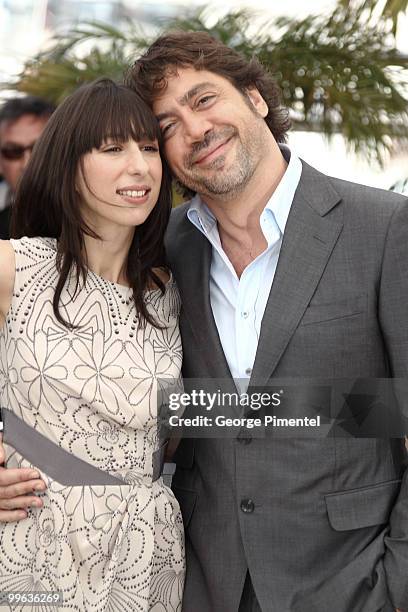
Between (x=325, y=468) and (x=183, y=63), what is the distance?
1161 millimetres

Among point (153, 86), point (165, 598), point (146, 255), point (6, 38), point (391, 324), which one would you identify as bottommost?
point (165, 598)

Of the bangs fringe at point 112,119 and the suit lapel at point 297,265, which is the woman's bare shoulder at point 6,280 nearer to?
the bangs fringe at point 112,119

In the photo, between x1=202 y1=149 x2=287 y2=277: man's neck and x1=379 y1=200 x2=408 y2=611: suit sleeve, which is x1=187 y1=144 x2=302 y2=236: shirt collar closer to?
x1=202 y1=149 x2=287 y2=277: man's neck

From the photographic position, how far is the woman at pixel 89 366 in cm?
195

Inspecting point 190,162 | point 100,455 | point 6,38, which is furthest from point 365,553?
point 6,38

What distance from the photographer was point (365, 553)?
6.59 feet

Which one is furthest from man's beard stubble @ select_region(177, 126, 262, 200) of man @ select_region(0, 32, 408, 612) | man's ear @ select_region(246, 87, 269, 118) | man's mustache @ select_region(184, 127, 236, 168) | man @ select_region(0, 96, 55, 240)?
man @ select_region(0, 96, 55, 240)

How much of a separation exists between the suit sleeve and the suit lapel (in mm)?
146

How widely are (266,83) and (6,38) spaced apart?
406 centimetres

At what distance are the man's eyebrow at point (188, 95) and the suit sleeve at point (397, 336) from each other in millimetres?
662

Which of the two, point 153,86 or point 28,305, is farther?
point 153,86

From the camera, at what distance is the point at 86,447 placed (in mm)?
1966

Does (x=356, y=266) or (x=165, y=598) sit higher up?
(x=356, y=266)

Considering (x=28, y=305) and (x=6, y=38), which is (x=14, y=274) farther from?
(x=6, y=38)
